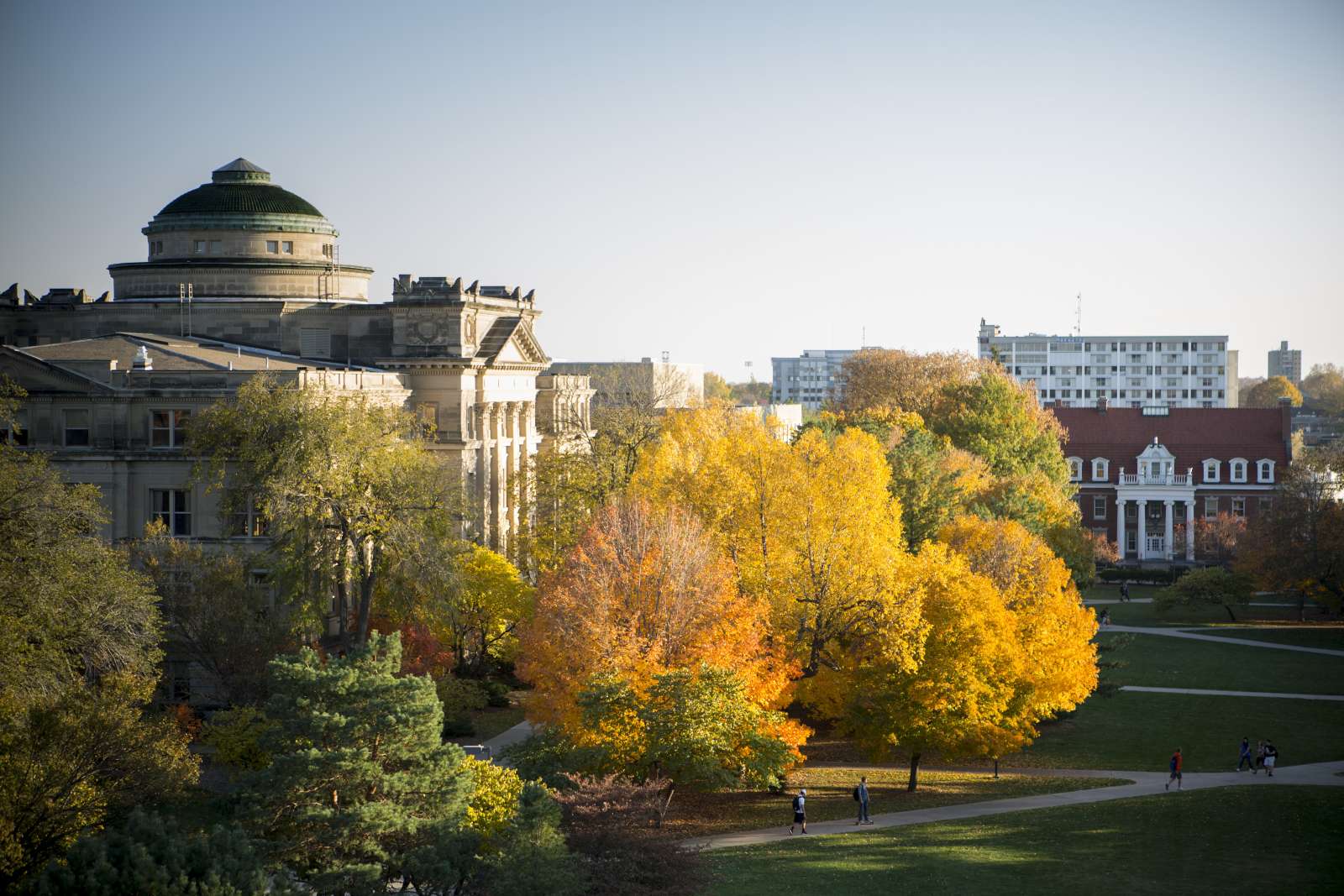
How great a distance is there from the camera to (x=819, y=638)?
4769 centimetres

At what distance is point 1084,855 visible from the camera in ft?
124

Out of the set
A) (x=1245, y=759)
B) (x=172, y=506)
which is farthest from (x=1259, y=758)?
(x=172, y=506)

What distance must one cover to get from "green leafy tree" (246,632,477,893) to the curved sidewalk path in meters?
8.97

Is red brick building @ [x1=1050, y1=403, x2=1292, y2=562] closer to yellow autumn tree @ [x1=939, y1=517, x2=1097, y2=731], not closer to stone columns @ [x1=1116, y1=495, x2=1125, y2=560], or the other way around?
stone columns @ [x1=1116, y1=495, x2=1125, y2=560]

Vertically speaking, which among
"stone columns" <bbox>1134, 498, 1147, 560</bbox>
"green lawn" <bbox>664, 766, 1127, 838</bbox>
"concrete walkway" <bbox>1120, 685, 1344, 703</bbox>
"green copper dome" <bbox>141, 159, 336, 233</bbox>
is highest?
"green copper dome" <bbox>141, 159, 336, 233</bbox>

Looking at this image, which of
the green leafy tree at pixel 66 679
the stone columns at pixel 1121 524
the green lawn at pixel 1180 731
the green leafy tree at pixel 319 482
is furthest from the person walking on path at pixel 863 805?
the stone columns at pixel 1121 524

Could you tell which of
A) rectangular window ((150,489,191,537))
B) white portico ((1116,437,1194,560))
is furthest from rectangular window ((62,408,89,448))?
white portico ((1116,437,1194,560))

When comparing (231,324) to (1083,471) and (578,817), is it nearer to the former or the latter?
(578,817)

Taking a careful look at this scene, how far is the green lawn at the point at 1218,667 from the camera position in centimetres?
6412

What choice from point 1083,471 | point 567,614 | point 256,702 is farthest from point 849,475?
point 1083,471

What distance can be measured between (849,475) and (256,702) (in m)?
20.0

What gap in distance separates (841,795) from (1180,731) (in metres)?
16.9

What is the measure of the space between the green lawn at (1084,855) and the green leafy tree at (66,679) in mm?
13418

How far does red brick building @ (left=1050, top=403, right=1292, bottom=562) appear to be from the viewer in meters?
113
